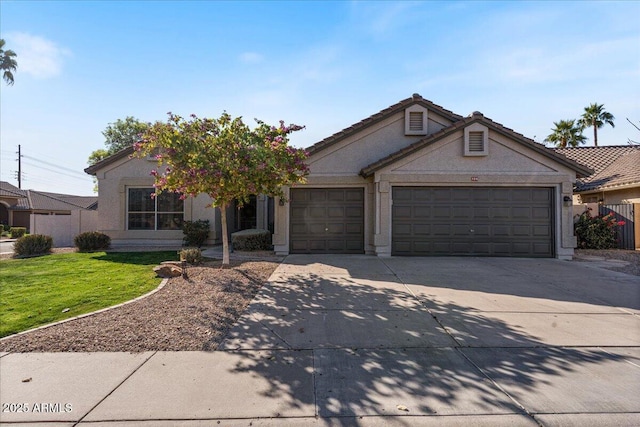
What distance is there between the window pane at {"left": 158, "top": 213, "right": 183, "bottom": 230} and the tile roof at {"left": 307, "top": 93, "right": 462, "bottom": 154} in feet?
24.9

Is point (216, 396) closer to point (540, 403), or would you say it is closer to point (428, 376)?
point (428, 376)

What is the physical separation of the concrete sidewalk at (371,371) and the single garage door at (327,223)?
19.3 feet

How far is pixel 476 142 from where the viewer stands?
11.5 metres

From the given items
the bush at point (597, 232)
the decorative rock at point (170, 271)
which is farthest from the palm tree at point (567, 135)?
the decorative rock at point (170, 271)

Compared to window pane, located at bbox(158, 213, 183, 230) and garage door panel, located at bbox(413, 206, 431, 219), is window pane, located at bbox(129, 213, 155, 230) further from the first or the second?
garage door panel, located at bbox(413, 206, 431, 219)

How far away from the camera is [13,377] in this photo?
3586mm

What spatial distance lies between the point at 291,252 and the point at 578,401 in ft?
31.8

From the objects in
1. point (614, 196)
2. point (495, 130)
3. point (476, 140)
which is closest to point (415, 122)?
point (476, 140)

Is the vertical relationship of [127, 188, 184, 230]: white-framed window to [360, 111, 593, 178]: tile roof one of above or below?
below

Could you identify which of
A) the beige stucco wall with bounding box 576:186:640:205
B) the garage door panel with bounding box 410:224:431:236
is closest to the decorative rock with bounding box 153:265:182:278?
the garage door panel with bounding box 410:224:431:236

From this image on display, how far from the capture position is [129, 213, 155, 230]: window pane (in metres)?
15.5

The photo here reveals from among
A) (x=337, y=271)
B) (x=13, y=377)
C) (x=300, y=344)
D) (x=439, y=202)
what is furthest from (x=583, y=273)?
(x=13, y=377)

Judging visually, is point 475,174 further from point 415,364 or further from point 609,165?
point 609,165

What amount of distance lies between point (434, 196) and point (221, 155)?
7.48m
